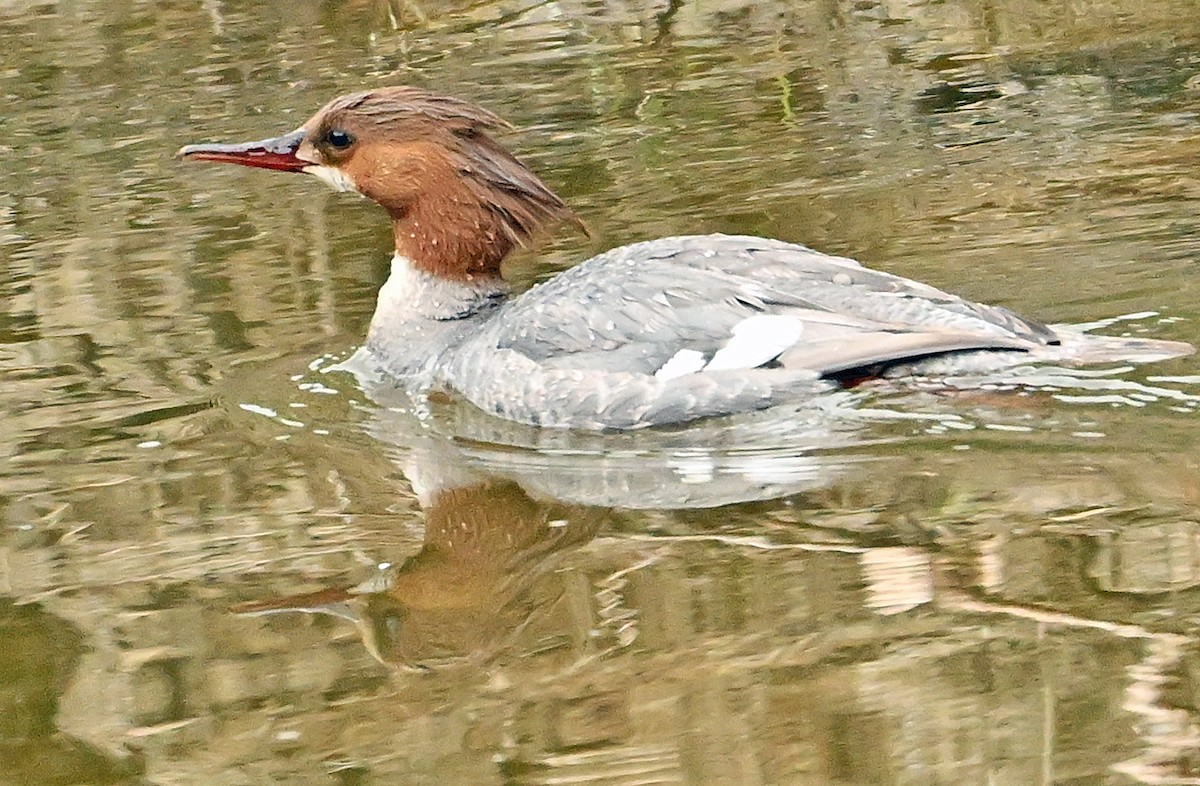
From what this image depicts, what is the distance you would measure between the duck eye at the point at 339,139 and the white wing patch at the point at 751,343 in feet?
5.21

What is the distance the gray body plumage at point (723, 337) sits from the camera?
523 centimetres

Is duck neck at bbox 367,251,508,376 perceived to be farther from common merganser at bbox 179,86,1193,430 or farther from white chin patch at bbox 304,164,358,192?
white chin patch at bbox 304,164,358,192

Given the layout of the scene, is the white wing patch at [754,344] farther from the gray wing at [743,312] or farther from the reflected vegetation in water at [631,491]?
the reflected vegetation in water at [631,491]

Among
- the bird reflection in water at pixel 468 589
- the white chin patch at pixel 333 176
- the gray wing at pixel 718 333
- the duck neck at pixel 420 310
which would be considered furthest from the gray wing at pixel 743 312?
the white chin patch at pixel 333 176

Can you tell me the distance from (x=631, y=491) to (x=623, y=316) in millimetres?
Result: 748

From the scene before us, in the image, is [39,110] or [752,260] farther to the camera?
[39,110]

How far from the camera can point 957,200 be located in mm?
7215

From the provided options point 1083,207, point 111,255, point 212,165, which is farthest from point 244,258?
point 1083,207

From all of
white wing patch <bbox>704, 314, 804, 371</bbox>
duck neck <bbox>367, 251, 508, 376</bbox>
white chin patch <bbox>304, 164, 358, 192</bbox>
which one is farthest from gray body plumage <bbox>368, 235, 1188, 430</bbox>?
white chin patch <bbox>304, 164, 358, 192</bbox>

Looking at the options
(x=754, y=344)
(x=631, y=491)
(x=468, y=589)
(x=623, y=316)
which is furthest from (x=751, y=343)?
(x=468, y=589)

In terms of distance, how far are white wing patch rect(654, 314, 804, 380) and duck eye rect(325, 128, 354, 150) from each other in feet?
5.05

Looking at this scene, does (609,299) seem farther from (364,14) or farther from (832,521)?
(364,14)

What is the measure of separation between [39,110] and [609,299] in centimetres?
529

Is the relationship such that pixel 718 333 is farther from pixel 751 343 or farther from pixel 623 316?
pixel 623 316
